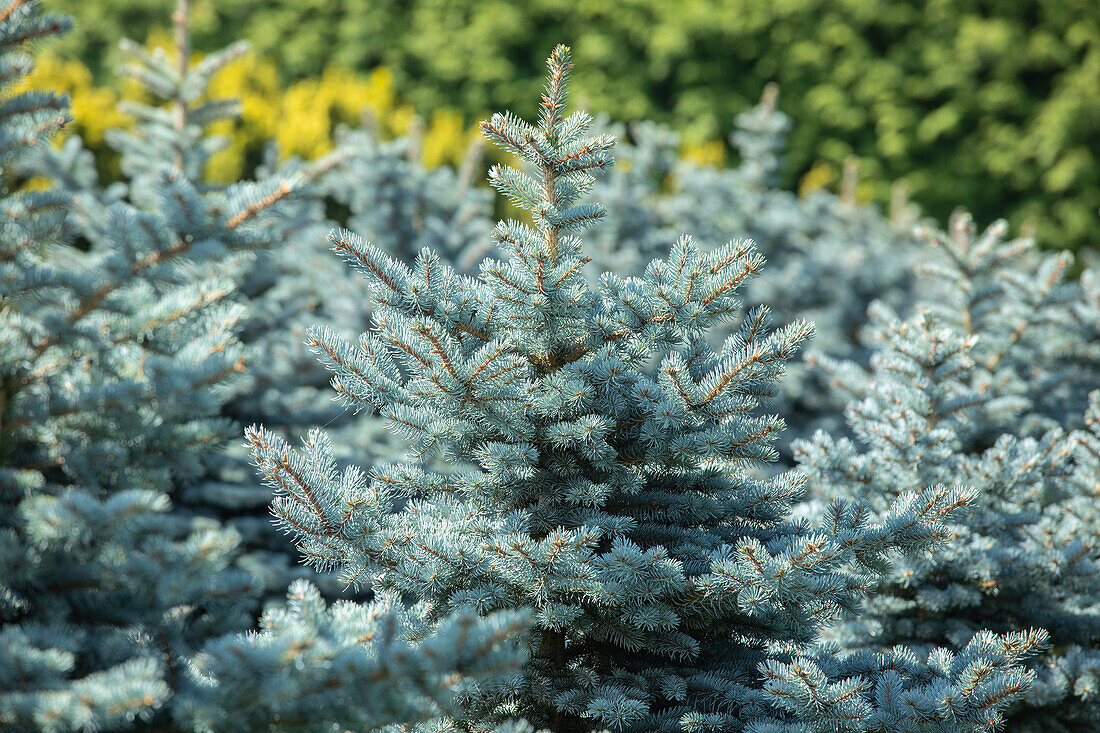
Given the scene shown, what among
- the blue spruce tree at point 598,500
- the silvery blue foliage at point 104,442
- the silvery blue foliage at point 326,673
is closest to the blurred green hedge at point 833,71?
the blue spruce tree at point 598,500

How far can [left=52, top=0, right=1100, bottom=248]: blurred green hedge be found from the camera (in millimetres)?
8969

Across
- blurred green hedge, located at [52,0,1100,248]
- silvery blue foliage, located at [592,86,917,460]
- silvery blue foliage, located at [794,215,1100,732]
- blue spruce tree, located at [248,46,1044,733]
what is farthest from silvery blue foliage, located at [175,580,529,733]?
blurred green hedge, located at [52,0,1100,248]

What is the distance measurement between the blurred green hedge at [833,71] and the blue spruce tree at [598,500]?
7.57 meters

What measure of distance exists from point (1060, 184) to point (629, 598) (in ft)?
30.8

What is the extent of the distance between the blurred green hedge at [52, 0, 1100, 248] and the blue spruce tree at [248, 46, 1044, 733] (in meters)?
7.57

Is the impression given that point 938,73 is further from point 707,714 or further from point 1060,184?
point 707,714

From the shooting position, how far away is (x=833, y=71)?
945 cm

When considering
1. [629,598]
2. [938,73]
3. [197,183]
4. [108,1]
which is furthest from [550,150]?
[108,1]

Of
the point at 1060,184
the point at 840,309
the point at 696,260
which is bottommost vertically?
the point at 696,260

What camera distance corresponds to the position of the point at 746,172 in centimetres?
555

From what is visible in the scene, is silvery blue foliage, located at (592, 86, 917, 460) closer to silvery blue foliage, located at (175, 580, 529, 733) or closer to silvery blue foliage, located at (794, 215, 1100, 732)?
silvery blue foliage, located at (794, 215, 1100, 732)

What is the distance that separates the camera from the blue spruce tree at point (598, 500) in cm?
176

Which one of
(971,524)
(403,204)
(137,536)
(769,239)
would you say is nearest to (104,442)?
(137,536)

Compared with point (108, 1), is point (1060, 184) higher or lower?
lower
